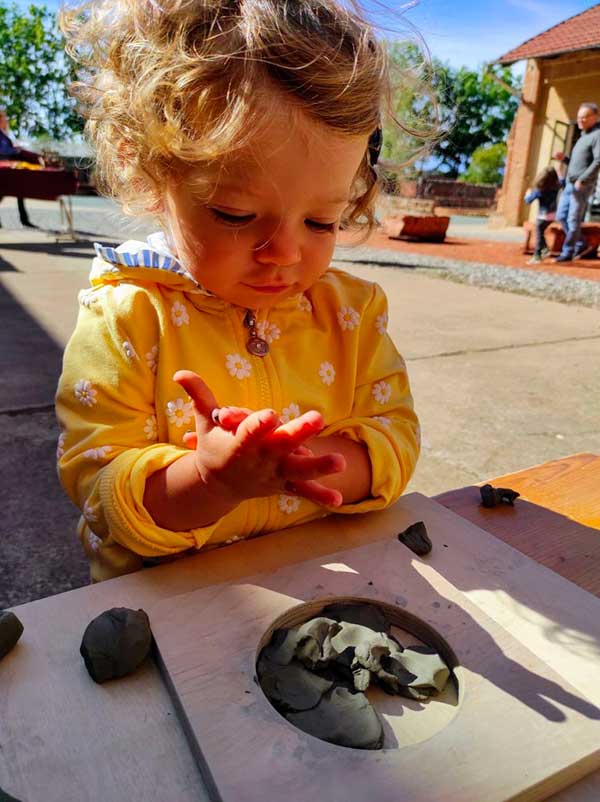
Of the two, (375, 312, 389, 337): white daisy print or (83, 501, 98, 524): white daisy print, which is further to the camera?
(375, 312, 389, 337): white daisy print

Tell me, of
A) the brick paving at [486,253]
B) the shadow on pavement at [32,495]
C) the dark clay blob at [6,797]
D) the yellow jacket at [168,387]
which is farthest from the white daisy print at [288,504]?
the brick paving at [486,253]

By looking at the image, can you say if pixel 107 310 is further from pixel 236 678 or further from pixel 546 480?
pixel 546 480

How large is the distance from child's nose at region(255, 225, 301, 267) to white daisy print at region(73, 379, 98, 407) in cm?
28

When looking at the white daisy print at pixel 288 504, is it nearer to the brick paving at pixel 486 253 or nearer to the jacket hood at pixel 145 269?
the jacket hood at pixel 145 269

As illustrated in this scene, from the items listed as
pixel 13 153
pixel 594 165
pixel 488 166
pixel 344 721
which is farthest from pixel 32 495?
pixel 488 166

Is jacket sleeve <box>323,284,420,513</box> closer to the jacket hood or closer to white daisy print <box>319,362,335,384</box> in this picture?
white daisy print <box>319,362,335,384</box>

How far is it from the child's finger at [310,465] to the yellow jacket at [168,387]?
0.80 ft

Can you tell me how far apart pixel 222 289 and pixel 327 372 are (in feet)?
0.84

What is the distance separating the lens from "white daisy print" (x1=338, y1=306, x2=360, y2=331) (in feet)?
3.61

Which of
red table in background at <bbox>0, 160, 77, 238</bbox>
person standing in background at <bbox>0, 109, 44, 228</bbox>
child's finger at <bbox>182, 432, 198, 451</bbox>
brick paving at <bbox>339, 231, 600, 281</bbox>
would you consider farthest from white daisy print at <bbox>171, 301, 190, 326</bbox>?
person standing in background at <bbox>0, 109, 44, 228</bbox>

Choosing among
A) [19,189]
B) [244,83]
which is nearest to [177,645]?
[244,83]

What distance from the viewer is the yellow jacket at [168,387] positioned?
0.88m

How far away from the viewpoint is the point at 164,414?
96 cm

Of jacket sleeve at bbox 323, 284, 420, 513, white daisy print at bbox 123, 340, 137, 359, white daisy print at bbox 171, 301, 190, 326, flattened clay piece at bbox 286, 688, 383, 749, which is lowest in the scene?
flattened clay piece at bbox 286, 688, 383, 749
